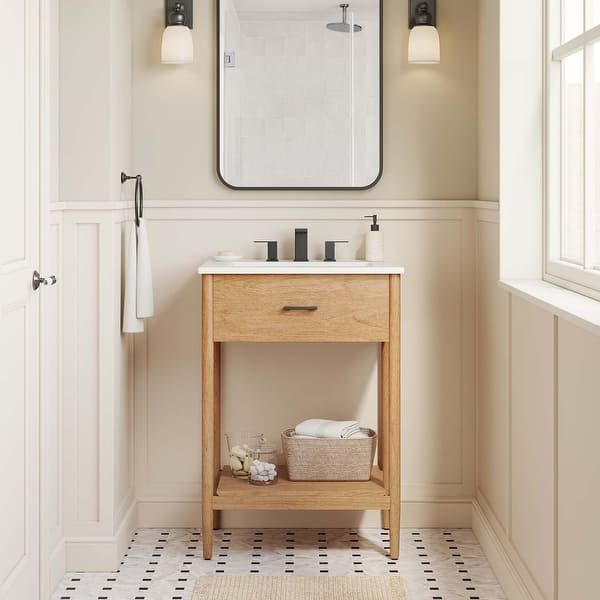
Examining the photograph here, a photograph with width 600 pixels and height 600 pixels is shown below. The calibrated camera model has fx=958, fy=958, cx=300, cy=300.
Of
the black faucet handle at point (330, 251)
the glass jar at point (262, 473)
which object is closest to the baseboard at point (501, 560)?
the glass jar at point (262, 473)

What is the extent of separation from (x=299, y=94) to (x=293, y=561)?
5.38 feet

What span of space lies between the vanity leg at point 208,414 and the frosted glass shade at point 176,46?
83 cm

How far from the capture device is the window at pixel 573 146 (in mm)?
2525

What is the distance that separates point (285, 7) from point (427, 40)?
52cm

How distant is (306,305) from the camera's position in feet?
10.2

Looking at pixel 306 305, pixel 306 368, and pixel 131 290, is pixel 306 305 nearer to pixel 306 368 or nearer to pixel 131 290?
pixel 306 368

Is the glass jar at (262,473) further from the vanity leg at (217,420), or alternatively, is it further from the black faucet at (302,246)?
the black faucet at (302,246)

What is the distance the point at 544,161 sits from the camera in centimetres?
301

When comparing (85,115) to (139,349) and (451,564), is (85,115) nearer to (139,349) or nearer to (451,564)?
(139,349)

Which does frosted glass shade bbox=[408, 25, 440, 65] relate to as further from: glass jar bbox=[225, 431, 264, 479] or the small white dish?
glass jar bbox=[225, 431, 264, 479]

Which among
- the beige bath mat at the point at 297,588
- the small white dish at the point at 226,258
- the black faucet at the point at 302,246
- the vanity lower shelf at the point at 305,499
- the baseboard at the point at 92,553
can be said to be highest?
the black faucet at the point at 302,246

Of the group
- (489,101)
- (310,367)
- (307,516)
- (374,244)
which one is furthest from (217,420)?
(489,101)

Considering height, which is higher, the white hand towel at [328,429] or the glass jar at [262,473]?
the white hand towel at [328,429]

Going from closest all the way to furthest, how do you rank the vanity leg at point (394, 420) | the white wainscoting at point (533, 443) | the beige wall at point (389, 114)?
the white wainscoting at point (533, 443), the vanity leg at point (394, 420), the beige wall at point (389, 114)
